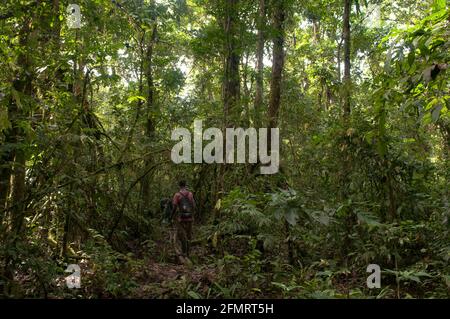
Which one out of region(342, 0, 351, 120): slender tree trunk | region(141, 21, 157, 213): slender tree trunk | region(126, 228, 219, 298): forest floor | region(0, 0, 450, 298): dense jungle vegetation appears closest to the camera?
region(0, 0, 450, 298): dense jungle vegetation

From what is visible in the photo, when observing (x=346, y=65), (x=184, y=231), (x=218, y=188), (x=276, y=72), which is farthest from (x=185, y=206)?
(x=346, y=65)

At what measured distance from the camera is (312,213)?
4246 millimetres

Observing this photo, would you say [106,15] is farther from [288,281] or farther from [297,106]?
[297,106]

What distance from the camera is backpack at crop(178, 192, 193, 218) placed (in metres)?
8.34

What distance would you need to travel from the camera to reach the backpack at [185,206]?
834 cm

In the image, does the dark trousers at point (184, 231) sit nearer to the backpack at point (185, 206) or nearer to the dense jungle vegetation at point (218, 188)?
the backpack at point (185, 206)

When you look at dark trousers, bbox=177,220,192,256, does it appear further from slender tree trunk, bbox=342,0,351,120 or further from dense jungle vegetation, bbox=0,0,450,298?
slender tree trunk, bbox=342,0,351,120

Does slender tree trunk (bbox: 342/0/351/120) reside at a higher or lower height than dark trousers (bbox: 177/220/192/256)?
higher

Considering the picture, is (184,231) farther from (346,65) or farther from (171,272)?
(346,65)

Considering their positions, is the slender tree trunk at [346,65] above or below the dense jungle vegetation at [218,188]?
above

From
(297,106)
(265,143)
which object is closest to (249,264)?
(265,143)

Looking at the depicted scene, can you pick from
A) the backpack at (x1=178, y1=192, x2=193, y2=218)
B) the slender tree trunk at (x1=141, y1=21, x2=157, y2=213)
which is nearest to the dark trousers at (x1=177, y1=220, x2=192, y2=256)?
the backpack at (x1=178, y1=192, x2=193, y2=218)

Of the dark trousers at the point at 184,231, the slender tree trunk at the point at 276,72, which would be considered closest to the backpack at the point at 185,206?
the dark trousers at the point at 184,231
